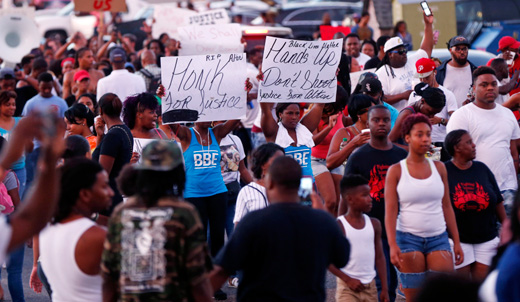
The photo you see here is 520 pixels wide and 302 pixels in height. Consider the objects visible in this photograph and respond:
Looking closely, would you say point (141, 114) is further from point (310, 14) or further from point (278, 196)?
point (310, 14)

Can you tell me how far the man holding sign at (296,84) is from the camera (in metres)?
7.80

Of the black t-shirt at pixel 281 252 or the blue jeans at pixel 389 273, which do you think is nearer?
the black t-shirt at pixel 281 252

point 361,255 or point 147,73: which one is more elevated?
point 147,73

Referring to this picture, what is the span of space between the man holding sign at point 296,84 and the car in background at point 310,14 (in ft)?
56.1

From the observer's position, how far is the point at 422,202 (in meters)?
6.24

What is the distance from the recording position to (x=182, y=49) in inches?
404

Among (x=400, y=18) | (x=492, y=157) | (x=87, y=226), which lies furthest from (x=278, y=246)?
(x=400, y=18)

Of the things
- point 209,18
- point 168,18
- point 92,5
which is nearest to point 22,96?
point 92,5

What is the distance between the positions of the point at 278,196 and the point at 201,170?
3.29 m

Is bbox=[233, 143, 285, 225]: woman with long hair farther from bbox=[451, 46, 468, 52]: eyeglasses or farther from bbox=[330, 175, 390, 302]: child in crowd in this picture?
bbox=[451, 46, 468, 52]: eyeglasses

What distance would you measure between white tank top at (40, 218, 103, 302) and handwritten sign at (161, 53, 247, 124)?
11.4ft

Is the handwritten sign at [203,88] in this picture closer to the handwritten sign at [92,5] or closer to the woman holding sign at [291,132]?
the woman holding sign at [291,132]

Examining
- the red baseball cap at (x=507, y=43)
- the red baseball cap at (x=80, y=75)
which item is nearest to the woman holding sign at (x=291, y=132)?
the red baseball cap at (x=507, y=43)

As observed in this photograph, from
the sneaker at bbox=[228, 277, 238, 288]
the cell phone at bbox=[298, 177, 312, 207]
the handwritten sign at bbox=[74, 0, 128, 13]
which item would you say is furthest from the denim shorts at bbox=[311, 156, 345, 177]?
the handwritten sign at bbox=[74, 0, 128, 13]
